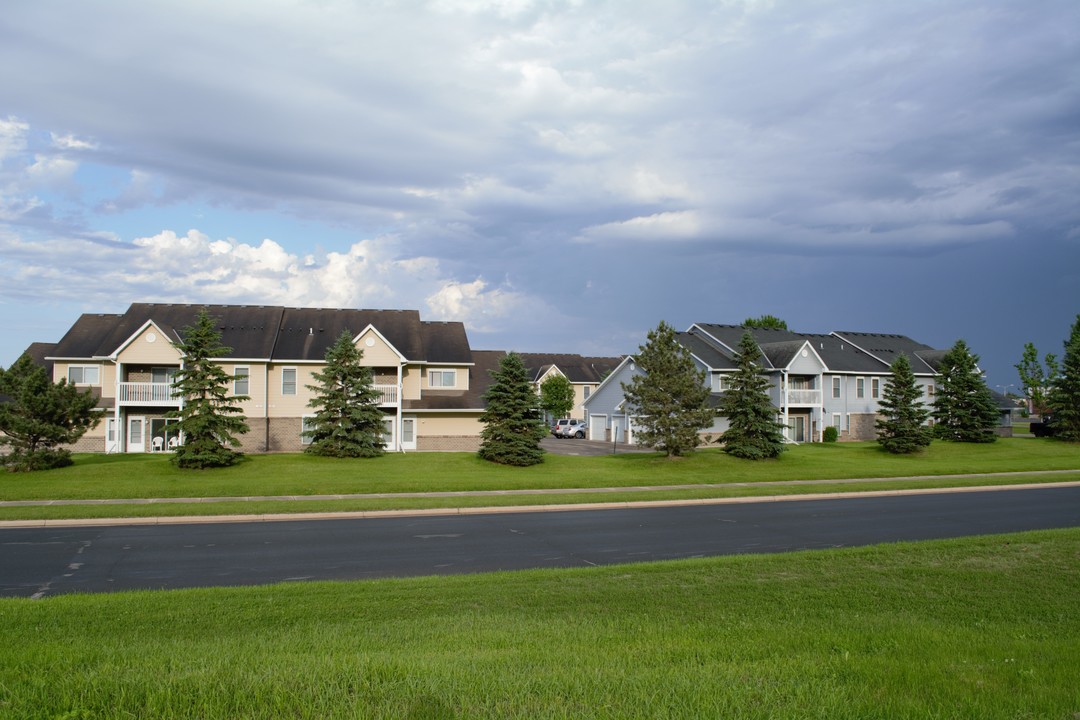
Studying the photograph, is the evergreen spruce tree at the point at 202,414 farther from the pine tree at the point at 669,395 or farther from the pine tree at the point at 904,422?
the pine tree at the point at 904,422

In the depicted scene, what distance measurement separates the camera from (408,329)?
49.9 m

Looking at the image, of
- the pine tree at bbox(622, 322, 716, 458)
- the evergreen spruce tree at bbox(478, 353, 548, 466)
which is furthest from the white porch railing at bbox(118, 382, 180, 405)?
the pine tree at bbox(622, 322, 716, 458)

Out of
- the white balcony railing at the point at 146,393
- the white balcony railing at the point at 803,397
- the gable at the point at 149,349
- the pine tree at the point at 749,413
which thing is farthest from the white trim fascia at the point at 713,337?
the gable at the point at 149,349

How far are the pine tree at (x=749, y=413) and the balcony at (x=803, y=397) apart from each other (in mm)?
16162

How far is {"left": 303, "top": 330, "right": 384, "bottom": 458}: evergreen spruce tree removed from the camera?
125 ft

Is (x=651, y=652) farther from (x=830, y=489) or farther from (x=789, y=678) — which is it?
(x=830, y=489)

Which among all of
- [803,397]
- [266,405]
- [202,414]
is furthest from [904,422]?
[202,414]

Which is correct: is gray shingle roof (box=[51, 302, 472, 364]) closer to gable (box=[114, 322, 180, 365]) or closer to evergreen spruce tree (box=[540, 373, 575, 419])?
gable (box=[114, 322, 180, 365])

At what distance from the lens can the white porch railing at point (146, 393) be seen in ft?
140

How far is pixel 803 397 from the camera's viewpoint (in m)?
56.3

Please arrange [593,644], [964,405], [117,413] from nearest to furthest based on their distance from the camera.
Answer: [593,644] → [117,413] → [964,405]

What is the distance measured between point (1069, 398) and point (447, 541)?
2157 inches

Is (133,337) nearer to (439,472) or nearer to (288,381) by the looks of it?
(288,381)

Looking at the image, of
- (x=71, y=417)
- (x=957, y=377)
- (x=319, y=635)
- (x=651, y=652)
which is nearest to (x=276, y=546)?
(x=319, y=635)
